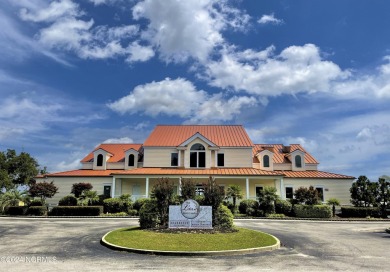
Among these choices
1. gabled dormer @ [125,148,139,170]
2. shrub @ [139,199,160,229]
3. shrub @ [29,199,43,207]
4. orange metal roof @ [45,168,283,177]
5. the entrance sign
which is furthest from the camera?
gabled dormer @ [125,148,139,170]

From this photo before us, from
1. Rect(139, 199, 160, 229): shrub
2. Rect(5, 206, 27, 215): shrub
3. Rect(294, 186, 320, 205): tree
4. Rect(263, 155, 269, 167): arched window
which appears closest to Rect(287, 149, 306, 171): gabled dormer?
Rect(263, 155, 269, 167): arched window

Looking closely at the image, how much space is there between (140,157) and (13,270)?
36.3m

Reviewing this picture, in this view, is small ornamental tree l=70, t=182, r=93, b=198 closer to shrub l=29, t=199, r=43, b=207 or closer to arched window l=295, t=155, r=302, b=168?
shrub l=29, t=199, r=43, b=207

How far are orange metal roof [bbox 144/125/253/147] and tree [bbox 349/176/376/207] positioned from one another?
12.8 meters

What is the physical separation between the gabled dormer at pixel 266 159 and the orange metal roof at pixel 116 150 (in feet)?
54.9

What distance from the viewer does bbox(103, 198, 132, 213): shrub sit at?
33.6m

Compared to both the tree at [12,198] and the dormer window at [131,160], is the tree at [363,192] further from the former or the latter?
the tree at [12,198]

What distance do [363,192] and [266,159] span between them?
39.9 ft

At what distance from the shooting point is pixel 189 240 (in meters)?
15.2

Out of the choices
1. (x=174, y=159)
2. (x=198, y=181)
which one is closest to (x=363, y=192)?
(x=198, y=181)

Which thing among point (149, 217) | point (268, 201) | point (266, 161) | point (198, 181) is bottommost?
point (149, 217)

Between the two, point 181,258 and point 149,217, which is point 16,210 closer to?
point 149,217

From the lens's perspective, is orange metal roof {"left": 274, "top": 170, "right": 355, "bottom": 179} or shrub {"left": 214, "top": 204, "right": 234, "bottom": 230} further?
orange metal roof {"left": 274, "top": 170, "right": 355, "bottom": 179}

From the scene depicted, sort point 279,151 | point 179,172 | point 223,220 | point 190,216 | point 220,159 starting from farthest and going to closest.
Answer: point 279,151 → point 220,159 → point 179,172 → point 223,220 → point 190,216
